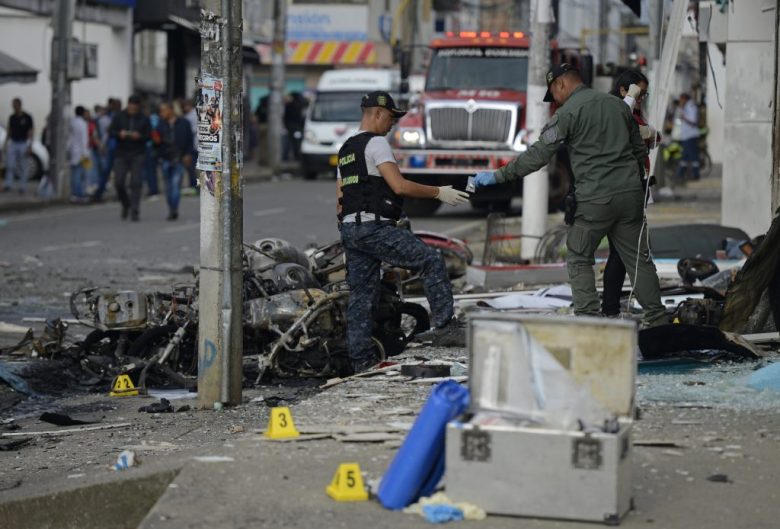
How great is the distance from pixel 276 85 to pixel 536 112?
2716 cm

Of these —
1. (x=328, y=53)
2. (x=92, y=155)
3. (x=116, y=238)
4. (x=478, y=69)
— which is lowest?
(x=116, y=238)

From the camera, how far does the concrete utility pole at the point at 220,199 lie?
9.05 metres

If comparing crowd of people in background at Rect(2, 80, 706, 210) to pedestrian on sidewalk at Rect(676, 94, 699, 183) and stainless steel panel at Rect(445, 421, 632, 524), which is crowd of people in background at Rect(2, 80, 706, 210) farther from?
stainless steel panel at Rect(445, 421, 632, 524)

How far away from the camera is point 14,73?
3247 cm

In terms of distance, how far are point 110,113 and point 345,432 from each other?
2644 cm

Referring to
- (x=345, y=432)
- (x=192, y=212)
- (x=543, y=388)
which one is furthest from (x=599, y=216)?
(x=192, y=212)

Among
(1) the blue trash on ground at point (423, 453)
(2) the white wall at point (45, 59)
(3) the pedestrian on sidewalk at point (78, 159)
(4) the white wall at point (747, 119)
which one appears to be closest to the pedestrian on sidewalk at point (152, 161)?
(3) the pedestrian on sidewalk at point (78, 159)

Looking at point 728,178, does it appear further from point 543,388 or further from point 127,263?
point 543,388

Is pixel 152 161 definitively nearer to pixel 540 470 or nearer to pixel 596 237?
pixel 596 237

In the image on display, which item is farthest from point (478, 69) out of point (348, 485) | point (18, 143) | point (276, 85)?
point (348, 485)

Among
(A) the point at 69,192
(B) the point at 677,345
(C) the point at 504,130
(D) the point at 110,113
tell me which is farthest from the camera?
(D) the point at 110,113

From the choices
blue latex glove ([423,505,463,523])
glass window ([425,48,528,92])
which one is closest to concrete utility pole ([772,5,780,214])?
blue latex glove ([423,505,463,523])

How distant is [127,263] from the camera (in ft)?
59.6

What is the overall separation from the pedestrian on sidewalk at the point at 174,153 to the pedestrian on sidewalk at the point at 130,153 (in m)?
0.54
